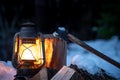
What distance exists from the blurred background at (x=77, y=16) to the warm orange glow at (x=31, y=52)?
4.76m

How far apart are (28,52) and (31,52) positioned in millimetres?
28

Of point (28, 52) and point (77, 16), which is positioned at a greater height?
point (28, 52)

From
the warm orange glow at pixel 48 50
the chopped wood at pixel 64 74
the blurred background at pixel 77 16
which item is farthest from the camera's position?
the blurred background at pixel 77 16

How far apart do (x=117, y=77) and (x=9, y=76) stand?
3.77ft

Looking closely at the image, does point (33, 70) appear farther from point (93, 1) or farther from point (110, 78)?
point (93, 1)

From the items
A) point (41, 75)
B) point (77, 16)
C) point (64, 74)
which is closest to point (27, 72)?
point (41, 75)

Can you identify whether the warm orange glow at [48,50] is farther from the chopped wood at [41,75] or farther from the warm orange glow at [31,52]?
the chopped wood at [41,75]

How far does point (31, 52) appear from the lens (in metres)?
3.44

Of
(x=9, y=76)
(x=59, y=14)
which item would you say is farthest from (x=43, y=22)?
(x=9, y=76)

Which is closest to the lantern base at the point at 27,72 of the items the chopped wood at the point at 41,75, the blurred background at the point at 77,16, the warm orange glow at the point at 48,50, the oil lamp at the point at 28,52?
the oil lamp at the point at 28,52

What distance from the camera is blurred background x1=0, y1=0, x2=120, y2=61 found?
8734 millimetres

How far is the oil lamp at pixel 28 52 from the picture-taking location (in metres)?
3.35

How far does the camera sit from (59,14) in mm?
8750

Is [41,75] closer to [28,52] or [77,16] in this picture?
[28,52]
